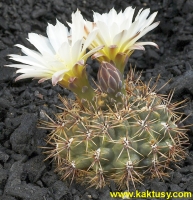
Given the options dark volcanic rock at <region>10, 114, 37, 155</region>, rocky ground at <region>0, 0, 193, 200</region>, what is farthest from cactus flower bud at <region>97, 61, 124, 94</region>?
dark volcanic rock at <region>10, 114, 37, 155</region>

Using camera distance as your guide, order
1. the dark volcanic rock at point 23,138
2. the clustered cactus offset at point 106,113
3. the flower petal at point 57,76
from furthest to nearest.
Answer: the dark volcanic rock at point 23,138
the clustered cactus offset at point 106,113
the flower petal at point 57,76

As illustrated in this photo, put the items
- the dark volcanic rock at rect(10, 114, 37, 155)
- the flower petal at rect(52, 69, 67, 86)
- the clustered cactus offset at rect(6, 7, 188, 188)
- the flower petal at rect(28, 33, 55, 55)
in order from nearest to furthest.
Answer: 1. the flower petal at rect(52, 69, 67, 86)
2. the clustered cactus offset at rect(6, 7, 188, 188)
3. the flower petal at rect(28, 33, 55, 55)
4. the dark volcanic rock at rect(10, 114, 37, 155)

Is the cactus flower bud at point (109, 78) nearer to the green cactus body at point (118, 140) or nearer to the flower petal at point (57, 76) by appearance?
the green cactus body at point (118, 140)

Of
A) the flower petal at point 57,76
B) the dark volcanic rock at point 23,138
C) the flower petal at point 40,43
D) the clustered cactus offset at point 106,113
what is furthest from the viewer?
the dark volcanic rock at point 23,138

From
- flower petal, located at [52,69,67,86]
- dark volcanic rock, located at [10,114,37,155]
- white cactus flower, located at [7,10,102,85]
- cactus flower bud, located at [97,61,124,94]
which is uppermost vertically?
white cactus flower, located at [7,10,102,85]

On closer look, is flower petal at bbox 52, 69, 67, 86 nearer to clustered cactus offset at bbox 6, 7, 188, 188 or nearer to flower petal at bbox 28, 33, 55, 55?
clustered cactus offset at bbox 6, 7, 188, 188

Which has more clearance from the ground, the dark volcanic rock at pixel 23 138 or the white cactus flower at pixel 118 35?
the white cactus flower at pixel 118 35

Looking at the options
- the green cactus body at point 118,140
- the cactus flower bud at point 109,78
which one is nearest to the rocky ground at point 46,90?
the green cactus body at point 118,140

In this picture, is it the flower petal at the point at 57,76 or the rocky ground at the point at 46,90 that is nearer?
the flower petal at the point at 57,76

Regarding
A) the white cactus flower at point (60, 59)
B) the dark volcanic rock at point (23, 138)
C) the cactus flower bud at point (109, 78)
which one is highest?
the white cactus flower at point (60, 59)
